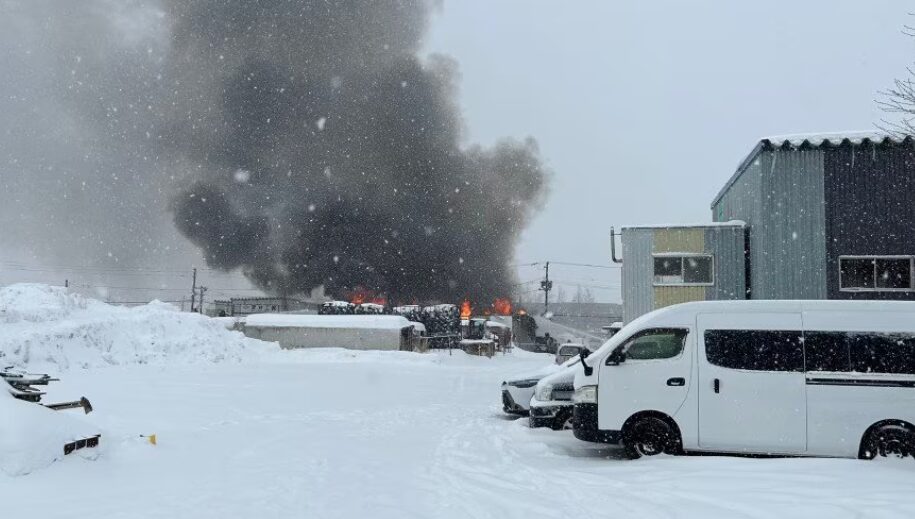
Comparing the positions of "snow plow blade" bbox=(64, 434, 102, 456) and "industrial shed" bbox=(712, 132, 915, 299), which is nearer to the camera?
"snow plow blade" bbox=(64, 434, 102, 456)

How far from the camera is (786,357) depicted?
7.50 metres

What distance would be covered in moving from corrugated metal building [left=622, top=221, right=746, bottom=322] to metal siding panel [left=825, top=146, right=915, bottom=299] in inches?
101

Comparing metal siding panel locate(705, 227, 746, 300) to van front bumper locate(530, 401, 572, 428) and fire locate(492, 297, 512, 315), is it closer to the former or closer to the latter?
van front bumper locate(530, 401, 572, 428)

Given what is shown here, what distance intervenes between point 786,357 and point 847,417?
0.83 meters

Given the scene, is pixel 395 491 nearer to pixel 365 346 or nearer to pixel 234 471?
pixel 234 471

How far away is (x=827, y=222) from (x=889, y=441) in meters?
11.7

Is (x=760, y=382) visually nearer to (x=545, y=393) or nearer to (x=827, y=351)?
(x=827, y=351)

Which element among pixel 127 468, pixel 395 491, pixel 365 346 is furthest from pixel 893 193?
pixel 365 346

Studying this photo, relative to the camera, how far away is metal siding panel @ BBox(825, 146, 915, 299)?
16.9 metres

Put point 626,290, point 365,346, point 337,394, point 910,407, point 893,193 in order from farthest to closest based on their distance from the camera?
point 365,346 < point 626,290 < point 893,193 < point 337,394 < point 910,407

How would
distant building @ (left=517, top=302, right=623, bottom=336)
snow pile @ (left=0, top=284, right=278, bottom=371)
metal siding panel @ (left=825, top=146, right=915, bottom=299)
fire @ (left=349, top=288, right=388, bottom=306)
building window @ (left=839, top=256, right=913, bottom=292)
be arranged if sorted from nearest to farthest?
1. metal siding panel @ (left=825, top=146, right=915, bottom=299)
2. building window @ (left=839, top=256, right=913, bottom=292)
3. snow pile @ (left=0, top=284, right=278, bottom=371)
4. fire @ (left=349, top=288, right=388, bottom=306)
5. distant building @ (left=517, top=302, right=623, bottom=336)

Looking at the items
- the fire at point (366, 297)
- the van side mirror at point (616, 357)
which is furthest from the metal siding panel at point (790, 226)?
the fire at point (366, 297)

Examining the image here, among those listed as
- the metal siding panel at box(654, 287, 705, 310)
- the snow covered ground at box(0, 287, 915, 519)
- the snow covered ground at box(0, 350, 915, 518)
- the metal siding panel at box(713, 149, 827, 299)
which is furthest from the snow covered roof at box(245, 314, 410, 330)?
the snow covered ground at box(0, 350, 915, 518)

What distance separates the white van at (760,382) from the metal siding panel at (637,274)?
1207cm
